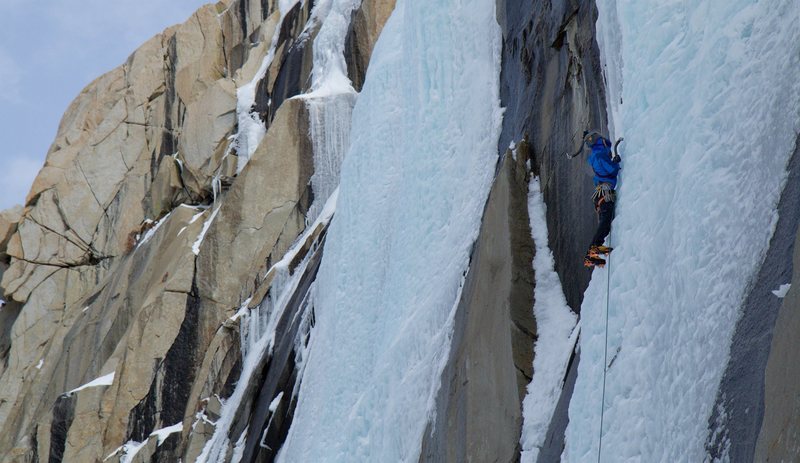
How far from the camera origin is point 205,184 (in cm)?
2444

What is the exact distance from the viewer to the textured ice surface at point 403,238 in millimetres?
11398

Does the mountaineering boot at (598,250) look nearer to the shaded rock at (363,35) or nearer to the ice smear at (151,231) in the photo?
the shaded rock at (363,35)

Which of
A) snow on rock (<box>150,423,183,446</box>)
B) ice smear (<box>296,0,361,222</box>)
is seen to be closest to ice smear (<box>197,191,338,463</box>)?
ice smear (<box>296,0,361,222</box>)

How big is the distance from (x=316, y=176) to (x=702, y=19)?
14.6 meters

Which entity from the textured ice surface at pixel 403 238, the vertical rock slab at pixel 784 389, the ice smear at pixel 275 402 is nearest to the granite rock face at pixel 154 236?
the ice smear at pixel 275 402

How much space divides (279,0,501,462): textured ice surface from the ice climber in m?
2.92

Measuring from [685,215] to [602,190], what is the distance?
1.31 meters

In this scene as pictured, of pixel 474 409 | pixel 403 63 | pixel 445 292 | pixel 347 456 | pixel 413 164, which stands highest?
pixel 403 63

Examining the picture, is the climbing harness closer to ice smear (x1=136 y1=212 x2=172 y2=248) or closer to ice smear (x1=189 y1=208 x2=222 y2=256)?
ice smear (x1=189 y1=208 x2=222 y2=256)

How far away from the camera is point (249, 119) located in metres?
24.7

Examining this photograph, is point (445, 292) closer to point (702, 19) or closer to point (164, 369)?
point (702, 19)

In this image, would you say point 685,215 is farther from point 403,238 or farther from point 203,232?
point 203,232

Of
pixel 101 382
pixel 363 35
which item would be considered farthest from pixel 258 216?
pixel 363 35

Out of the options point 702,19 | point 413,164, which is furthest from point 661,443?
point 413,164
